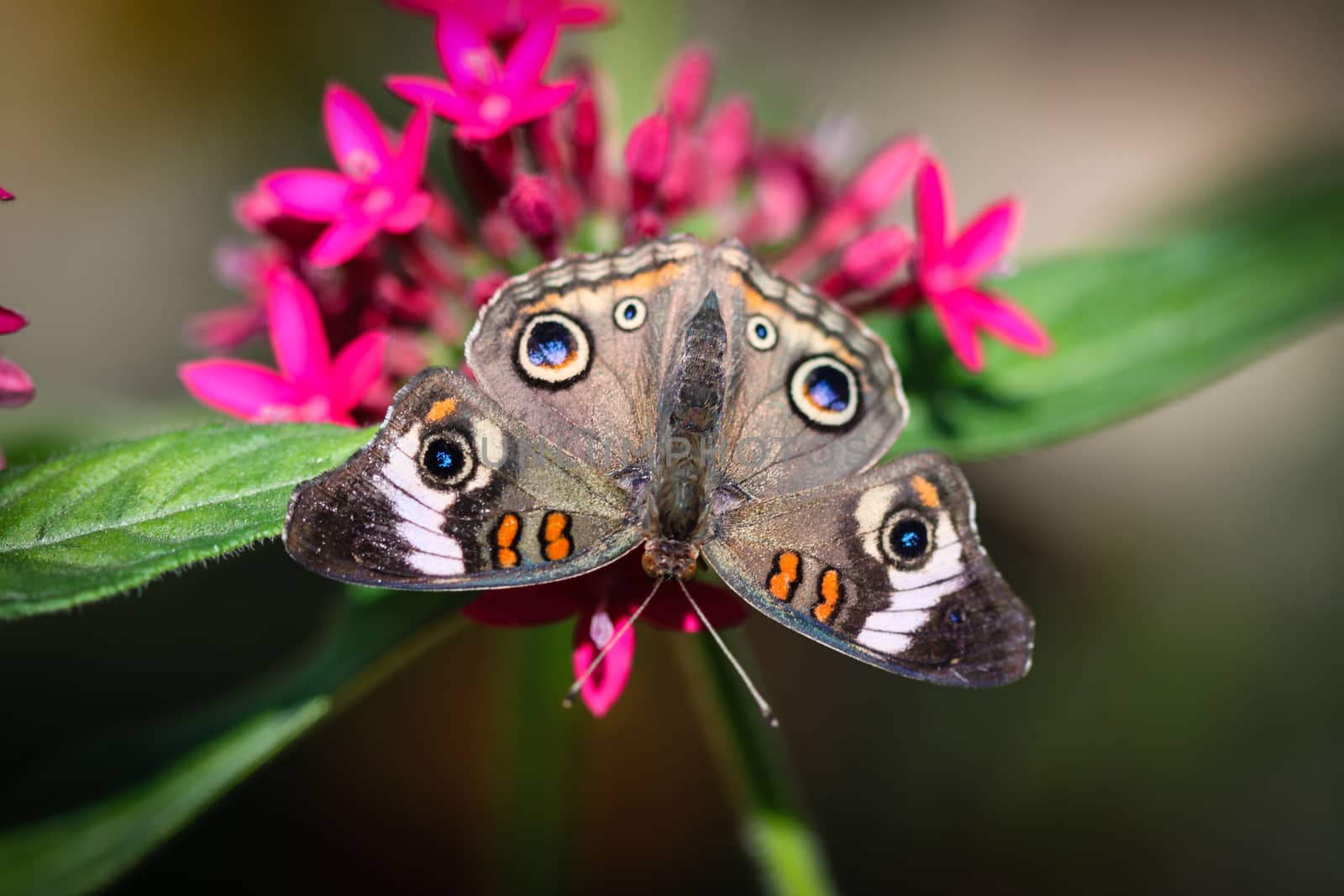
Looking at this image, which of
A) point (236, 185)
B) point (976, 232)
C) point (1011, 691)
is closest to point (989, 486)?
point (1011, 691)

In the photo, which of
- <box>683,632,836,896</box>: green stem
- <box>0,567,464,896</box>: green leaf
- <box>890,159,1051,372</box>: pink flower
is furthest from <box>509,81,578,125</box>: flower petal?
<box>683,632,836,896</box>: green stem

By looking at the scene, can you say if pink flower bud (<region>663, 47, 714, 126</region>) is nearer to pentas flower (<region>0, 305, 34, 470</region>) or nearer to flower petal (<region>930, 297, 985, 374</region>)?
flower petal (<region>930, 297, 985, 374</region>)

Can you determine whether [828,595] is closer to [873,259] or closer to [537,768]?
[873,259]

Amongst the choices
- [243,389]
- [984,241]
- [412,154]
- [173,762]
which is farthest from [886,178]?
[173,762]

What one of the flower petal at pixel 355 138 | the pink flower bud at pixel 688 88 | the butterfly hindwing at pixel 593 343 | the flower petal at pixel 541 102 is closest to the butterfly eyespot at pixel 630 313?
the butterfly hindwing at pixel 593 343

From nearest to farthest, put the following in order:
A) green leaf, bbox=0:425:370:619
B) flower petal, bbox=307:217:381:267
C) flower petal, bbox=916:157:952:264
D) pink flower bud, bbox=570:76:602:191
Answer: green leaf, bbox=0:425:370:619 < flower petal, bbox=307:217:381:267 < flower petal, bbox=916:157:952:264 < pink flower bud, bbox=570:76:602:191

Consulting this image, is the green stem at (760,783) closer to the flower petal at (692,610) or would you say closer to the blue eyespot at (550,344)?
the flower petal at (692,610)
